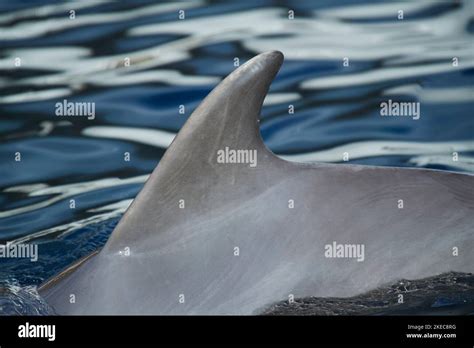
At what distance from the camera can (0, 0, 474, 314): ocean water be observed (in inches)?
322

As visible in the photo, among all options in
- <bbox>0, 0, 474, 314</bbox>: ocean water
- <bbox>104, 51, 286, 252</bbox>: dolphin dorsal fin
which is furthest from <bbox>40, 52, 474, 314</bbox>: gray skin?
<bbox>0, 0, 474, 314</bbox>: ocean water

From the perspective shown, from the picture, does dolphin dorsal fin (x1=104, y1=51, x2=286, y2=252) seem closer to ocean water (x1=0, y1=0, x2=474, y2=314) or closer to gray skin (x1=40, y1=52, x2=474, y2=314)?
gray skin (x1=40, y1=52, x2=474, y2=314)

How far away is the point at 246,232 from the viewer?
4430mm

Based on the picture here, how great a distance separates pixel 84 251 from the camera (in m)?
6.56

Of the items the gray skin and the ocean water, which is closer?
the gray skin

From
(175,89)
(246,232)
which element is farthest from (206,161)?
(175,89)

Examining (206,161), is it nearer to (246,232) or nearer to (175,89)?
(246,232)

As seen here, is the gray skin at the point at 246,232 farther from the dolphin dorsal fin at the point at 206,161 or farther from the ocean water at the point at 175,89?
the ocean water at the point at 175,89

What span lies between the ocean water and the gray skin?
5.45ft

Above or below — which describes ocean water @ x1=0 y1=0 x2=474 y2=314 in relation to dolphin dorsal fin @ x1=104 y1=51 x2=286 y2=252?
above

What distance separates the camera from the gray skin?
14.3 feet

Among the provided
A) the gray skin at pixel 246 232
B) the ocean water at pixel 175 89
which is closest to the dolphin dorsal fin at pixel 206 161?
the gray skin at pixel 246 232

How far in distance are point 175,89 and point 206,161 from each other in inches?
235
